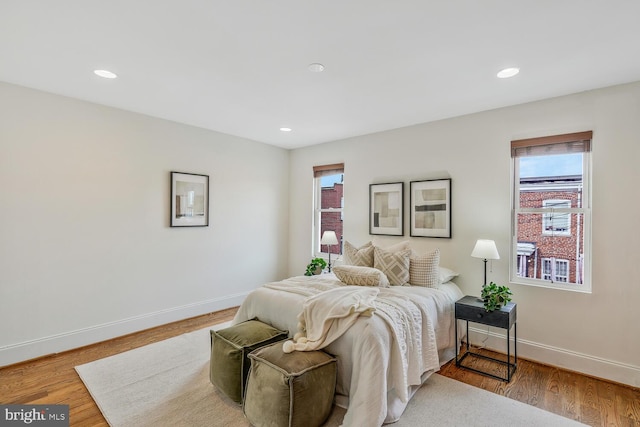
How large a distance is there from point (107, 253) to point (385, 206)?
3.40 m

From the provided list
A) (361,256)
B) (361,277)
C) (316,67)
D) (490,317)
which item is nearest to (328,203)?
(361,256)

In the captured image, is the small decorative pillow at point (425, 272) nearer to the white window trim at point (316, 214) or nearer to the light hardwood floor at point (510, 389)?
the light hardwood floor at point (510, 389)

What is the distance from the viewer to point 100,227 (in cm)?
341

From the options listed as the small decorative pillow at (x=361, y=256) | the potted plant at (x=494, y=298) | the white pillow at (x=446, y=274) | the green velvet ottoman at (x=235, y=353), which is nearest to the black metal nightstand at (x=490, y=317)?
the potted plant at (x=494, y=298)

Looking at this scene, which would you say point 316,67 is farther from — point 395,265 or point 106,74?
point 395,265

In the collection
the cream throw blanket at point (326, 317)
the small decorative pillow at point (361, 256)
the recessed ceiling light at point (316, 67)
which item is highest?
the recessed ceiling light at point (316, 67)

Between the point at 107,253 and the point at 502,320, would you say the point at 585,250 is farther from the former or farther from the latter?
the point at 107,253

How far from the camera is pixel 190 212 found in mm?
4184

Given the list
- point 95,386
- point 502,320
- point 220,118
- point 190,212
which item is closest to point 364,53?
point 220,118

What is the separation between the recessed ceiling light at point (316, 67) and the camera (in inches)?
96.2

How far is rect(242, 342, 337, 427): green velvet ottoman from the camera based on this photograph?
1.86 m

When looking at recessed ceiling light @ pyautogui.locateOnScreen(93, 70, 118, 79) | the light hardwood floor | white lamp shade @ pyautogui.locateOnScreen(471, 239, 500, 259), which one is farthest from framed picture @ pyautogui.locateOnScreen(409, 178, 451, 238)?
recessed ceiling light @ pyautogui.locateOnScreen(93, 70, 118, 79)

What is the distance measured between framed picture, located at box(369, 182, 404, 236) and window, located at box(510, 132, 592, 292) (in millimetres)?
1280

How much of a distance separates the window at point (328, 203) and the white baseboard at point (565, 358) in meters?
2.27
